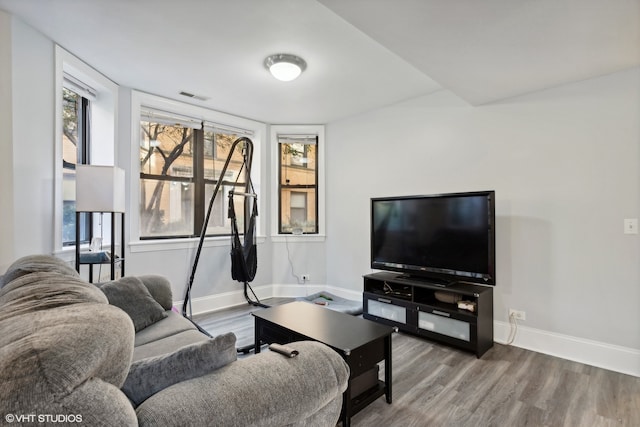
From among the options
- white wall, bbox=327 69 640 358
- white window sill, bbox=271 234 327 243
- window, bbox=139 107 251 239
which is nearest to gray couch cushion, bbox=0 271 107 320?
window, bbox=139 107 251 239

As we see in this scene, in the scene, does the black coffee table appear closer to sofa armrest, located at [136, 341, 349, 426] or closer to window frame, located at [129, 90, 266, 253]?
sofa armrest, located at [136, 341, 349, 426]

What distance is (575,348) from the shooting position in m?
2.59

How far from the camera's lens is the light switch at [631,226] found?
2.37 metres

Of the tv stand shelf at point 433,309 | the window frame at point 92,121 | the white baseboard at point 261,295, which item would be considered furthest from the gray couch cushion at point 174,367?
the white baseboard at point 261,295

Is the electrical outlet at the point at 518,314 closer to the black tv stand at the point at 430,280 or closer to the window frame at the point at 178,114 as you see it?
the black tv stand at the point at 430,280

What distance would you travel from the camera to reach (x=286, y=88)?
10.8 ft

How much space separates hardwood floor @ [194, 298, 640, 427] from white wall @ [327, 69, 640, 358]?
0.38 meters

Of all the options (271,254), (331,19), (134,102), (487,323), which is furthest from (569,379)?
(134,102)

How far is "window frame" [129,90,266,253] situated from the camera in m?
3.34

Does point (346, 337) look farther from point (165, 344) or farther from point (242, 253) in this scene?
point (242, 253)

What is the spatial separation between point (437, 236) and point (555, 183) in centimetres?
106

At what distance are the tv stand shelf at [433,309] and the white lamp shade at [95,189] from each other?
97.4 inches

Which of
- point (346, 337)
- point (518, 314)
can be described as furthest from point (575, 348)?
point (346, 337)

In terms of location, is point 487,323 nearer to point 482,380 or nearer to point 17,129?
point 482,380
